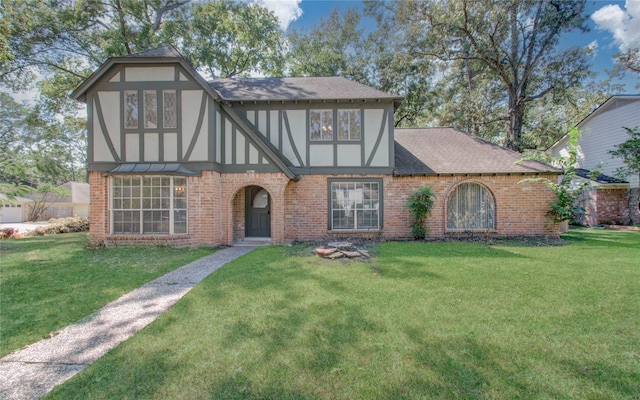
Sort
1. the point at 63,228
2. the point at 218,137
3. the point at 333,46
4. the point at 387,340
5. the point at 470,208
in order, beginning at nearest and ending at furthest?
the point at 387,340
the point at 218,137
the point at 470,208
the point at 63,228
the point at 333,46

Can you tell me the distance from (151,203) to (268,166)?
4036 mm

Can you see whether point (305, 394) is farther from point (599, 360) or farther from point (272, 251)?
point (272, 251)

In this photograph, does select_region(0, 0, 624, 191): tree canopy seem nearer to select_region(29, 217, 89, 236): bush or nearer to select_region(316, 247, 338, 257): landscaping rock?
select_region(29, 217, 89, 236): bush

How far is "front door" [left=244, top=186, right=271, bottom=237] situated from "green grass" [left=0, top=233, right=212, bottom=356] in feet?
7.81

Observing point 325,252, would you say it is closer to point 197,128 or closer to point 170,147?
point 197,128

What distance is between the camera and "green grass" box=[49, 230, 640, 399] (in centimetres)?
231

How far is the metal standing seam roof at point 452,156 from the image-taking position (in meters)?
10.4

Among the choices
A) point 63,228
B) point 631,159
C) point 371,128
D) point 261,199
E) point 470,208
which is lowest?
point 63,228

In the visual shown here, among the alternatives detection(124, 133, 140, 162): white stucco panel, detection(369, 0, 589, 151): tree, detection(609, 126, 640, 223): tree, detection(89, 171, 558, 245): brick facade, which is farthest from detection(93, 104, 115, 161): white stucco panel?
detection(609, 126, 640, 223): tree

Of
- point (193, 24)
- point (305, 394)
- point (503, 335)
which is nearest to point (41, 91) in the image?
point (193, 24)

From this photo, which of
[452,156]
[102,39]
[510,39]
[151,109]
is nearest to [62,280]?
[151,109]

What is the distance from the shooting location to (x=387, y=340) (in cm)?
303

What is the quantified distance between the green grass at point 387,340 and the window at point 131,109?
7.01 metres

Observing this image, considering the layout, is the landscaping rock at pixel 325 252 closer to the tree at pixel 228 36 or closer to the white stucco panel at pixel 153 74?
the white stucco panel at pixel 153 74
